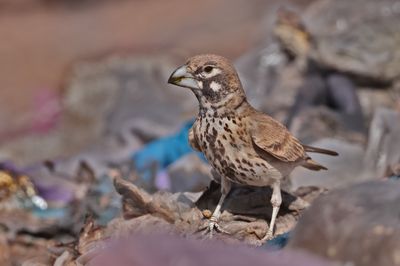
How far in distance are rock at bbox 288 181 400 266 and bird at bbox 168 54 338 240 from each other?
53 cm

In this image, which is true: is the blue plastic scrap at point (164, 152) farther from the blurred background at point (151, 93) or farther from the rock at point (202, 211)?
the rock at point (202, 211)

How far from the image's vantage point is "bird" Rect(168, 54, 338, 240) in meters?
2.78

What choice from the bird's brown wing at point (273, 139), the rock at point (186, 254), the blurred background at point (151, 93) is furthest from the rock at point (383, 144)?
the rock at point (186, 254)

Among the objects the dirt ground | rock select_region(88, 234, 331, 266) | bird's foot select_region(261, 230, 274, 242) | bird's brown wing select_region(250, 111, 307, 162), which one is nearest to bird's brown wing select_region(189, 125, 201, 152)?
bird's brown wing select_region(250, 111, 307, 162)

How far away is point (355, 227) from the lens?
2.18 metres

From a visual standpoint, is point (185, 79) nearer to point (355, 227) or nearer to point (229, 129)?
point (229, 129)

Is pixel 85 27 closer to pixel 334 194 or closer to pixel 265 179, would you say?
pixel 265 179

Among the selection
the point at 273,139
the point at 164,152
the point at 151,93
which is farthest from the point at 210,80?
the point at 151,93

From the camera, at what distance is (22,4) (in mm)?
7918

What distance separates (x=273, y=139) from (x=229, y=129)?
0.14 m

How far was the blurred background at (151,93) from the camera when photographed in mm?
4418

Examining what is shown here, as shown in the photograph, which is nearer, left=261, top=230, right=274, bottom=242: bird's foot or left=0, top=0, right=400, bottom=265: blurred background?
left=261, top=230, right=274, bottom=242: bird's foot

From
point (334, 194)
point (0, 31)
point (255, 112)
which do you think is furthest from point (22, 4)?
point (334, 194)

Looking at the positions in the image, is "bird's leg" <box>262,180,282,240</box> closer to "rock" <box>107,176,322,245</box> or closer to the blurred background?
"rock" <box>107,176,322,245</box>
